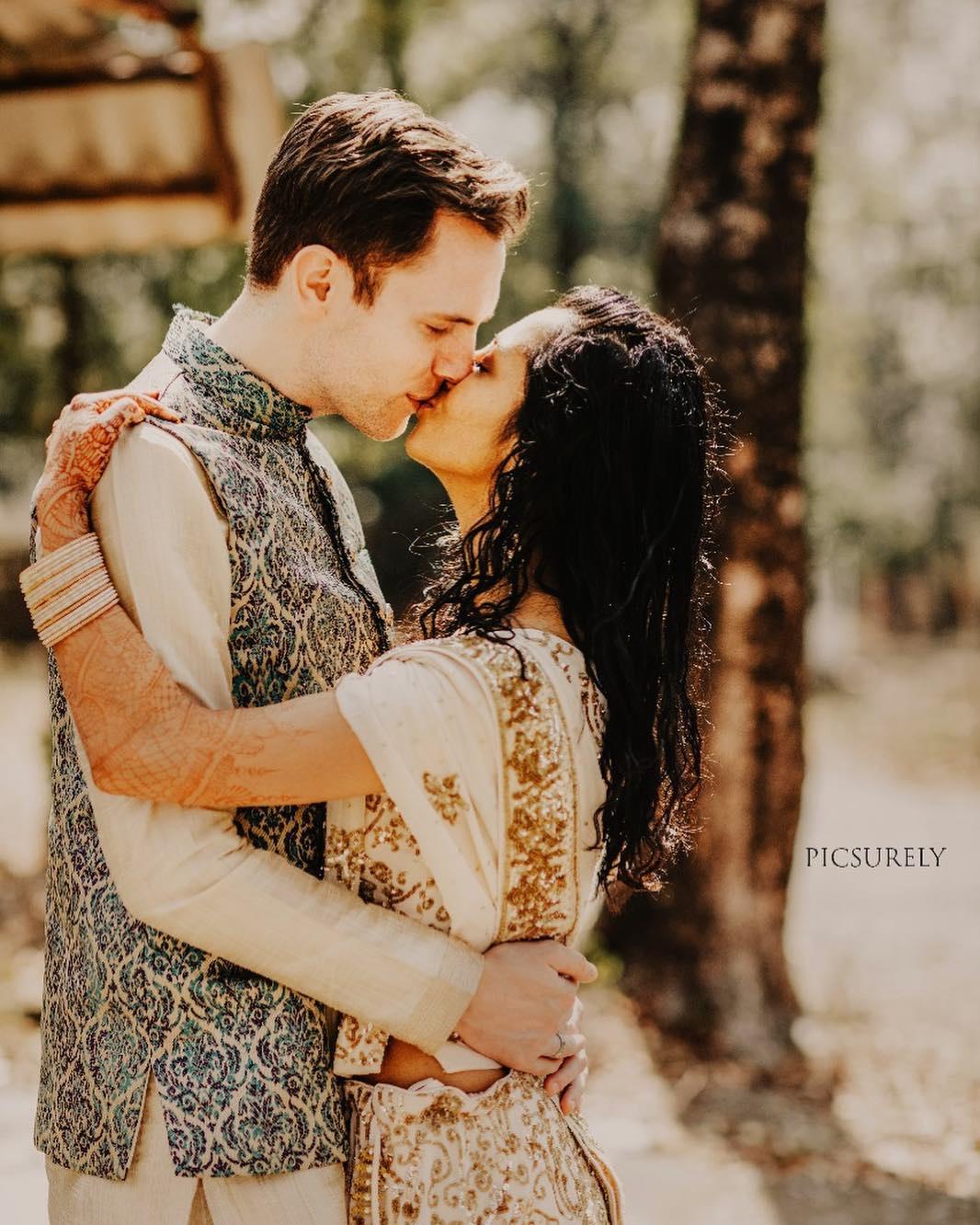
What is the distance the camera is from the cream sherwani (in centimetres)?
178

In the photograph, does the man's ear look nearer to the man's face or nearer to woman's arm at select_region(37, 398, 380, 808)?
the man's face

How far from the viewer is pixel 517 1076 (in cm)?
197

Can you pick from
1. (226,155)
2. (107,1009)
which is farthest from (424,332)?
(226,155)

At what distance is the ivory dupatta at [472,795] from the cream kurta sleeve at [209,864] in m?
0.09

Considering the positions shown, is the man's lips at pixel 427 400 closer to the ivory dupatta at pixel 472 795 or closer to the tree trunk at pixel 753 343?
the ivory dupatta at pixel 472 795

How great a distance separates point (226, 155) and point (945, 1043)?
469 cm

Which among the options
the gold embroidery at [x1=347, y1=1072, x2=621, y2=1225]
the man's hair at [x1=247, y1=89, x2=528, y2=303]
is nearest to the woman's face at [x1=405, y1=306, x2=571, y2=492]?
the man's hair at [x1=247, y1=89, x2=528, y2=303]

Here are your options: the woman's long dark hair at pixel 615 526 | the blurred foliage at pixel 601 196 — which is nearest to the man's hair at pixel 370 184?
the woman's long dark hair at pixel 615 526

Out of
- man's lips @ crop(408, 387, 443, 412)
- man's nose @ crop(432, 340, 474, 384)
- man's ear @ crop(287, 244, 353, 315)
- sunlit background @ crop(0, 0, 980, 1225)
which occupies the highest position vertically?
man's ear @ crop(287, 244, 353, 315)

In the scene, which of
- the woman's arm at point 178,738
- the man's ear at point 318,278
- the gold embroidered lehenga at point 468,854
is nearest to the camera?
the woman's arm at point 178,738

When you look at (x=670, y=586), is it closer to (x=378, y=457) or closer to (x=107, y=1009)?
(x=107, y=1009)

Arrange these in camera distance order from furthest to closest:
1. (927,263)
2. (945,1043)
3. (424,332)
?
(927,263)
(945,1043)
(424,332)

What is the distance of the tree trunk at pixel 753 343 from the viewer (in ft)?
16.9

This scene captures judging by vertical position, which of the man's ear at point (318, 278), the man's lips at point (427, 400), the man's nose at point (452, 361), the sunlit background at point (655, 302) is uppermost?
the man's ear at point (318, 278)
